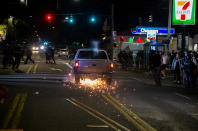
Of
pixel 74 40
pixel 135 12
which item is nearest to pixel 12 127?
pixel 135 12

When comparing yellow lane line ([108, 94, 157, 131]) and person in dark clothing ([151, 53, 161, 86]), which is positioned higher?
person in dark clothing ([151, 53, 161, 86])

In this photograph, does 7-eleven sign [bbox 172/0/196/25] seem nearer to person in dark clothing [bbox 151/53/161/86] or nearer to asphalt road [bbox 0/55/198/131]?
person in dark clothing [bbox 151/53/161/86]

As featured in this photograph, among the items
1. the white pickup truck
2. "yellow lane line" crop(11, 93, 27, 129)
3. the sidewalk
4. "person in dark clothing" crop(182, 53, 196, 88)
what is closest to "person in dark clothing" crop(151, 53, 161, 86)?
the sidewalk

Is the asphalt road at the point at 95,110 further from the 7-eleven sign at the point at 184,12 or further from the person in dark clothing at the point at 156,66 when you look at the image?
the 7-eleven sign at the point at 184,12

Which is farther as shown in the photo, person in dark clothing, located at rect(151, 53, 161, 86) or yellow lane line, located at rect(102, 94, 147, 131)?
person in dark clothing, located at rect(151, 53, 161, 86)

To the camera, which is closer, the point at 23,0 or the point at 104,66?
the point at 104,66

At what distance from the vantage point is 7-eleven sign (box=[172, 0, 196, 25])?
24.6 metres

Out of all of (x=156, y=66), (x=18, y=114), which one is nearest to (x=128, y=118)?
(x=18, y=114)

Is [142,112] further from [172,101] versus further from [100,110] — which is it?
[172,101]

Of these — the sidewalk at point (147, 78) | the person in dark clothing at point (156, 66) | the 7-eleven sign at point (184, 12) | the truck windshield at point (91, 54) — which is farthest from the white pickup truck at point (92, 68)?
the 7-eleven sign at point (184, 12)

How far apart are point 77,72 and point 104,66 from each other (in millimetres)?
1341

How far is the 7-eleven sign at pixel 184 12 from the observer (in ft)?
80.6

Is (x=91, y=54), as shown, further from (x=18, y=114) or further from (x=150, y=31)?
(x=150, y=31)

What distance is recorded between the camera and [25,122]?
7504 millimetres
